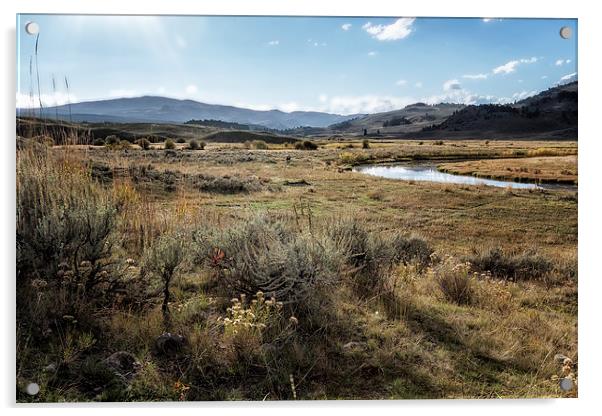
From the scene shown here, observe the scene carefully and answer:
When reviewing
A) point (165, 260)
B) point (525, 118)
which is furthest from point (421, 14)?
point (165, 260)

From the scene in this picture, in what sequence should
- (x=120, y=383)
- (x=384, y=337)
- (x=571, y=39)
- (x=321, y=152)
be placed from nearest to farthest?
(x=120, y=383), (x=384, y=337), (x=571, y=39), (x=321, y=152)

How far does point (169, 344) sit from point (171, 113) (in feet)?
5.52

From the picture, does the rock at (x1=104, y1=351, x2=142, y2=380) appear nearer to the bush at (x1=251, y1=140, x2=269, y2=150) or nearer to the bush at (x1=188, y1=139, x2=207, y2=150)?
the bush at (x1=188, y1=139, x2=207, y2=150)

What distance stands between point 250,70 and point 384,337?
7.23 feet

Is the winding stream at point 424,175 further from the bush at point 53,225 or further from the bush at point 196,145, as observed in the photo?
the bush at point 53,225

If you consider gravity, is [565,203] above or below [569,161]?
below

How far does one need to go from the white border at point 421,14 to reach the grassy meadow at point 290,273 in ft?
0.35

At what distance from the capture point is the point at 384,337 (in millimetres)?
3137

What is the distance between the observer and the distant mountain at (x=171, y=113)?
334 centimetres

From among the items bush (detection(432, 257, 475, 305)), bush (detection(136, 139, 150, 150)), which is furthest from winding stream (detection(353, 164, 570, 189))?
bush (detection(136, 139, 150, 150))

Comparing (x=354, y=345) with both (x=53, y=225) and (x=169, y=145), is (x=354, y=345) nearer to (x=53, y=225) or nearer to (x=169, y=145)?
(x=169, y=145)

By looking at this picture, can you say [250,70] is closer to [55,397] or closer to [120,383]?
[120,383]

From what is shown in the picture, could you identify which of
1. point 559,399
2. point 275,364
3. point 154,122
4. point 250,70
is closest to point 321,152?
point 250,70

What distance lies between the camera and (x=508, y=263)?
140 inches
